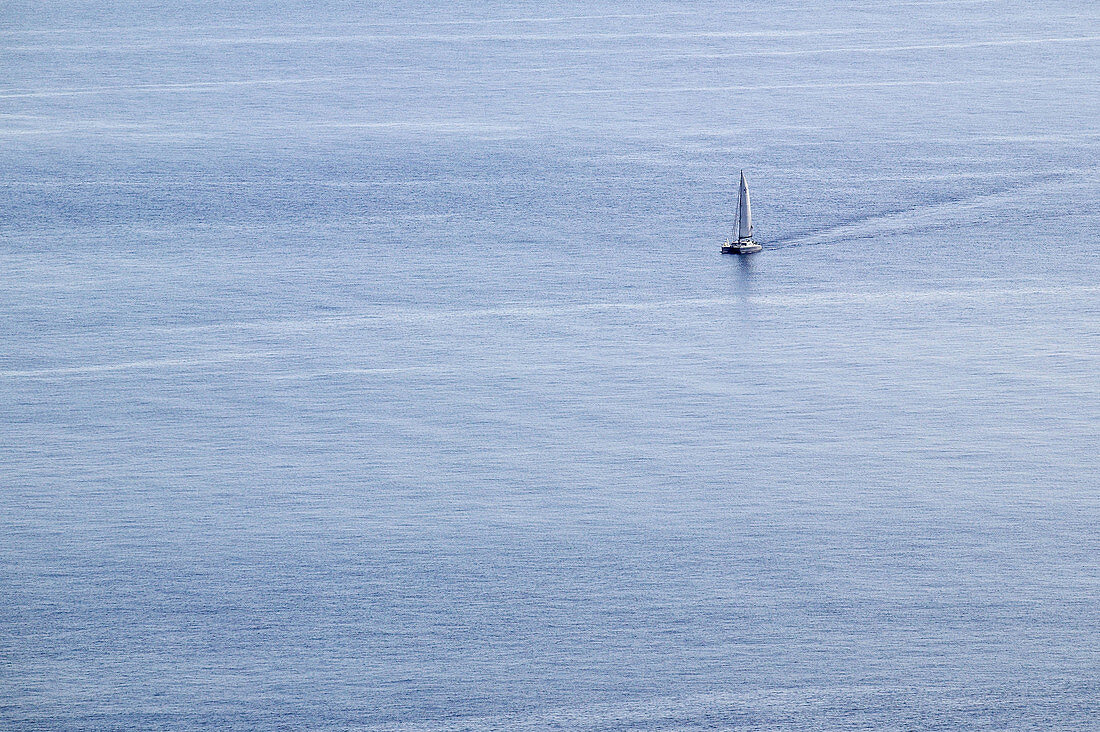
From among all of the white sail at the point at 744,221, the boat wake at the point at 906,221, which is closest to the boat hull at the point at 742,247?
the white sail at the point at 744,221

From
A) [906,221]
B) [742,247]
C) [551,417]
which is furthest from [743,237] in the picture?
[551,417]

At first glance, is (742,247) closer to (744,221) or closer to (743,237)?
(743,237)

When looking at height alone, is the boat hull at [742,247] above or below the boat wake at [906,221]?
below

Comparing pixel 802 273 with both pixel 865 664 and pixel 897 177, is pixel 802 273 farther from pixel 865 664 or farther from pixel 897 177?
pixel 865 664

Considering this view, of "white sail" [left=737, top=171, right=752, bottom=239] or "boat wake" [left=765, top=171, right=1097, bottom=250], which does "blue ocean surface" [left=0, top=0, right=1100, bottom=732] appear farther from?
"white sail" [left=737, top=171, right=752, bottom=239]

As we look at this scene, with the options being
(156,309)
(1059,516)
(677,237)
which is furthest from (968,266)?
(156,309)

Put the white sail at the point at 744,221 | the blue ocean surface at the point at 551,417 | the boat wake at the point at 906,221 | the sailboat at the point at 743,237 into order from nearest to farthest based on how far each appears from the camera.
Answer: the blue ocean surface at the point at 551,417 → the white sail at the point at 744,221 → the sailboat at the point at 743,237 → the boat wake at the point at 906,221

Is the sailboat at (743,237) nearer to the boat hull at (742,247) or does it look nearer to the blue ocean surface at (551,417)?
the boat hull at (742,247)
